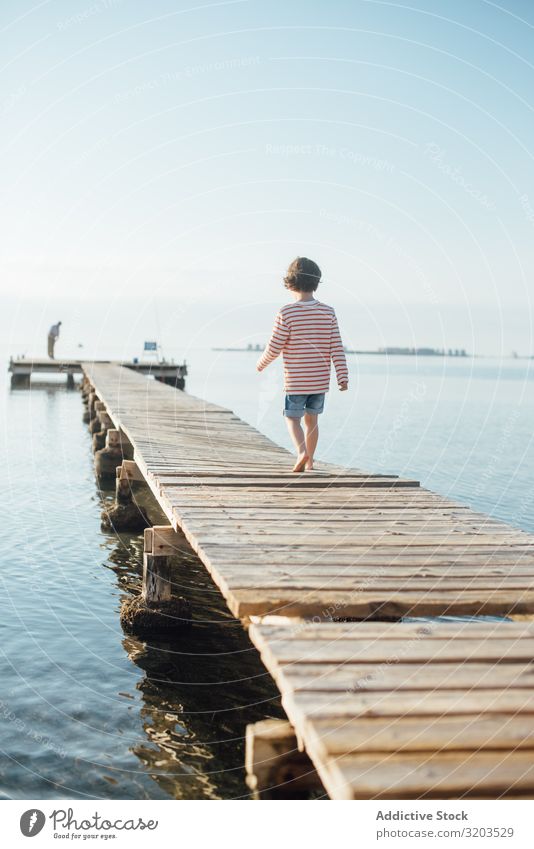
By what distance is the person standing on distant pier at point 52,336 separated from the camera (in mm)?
46031

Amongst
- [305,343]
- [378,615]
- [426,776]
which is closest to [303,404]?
[305,343]

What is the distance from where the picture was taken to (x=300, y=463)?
9211 millimetres

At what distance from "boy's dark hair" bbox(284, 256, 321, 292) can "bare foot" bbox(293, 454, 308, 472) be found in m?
1.75

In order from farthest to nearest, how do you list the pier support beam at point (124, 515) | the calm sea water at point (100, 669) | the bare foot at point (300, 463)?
the pier support beam at point (124, 515) < the bare foot at point (300, 463) < the calm sea water at point (100, 669)

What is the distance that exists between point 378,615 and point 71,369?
1654 inches

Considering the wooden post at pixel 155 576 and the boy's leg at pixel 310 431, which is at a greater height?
the boy's leg at pixel 310 431

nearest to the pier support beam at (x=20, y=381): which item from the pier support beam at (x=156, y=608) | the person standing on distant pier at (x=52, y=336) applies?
the person standing on distant pier at (x=52, y=336)

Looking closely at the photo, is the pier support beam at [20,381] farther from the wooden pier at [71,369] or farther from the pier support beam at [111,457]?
the pier support beam at [111,457]

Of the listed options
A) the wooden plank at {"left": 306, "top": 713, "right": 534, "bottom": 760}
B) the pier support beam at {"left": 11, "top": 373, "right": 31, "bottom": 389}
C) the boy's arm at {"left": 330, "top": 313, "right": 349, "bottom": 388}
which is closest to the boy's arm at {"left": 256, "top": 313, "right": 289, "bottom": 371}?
the boy's arm at {"left": 330, "top": 313, "right": 349, "bottom": 388}

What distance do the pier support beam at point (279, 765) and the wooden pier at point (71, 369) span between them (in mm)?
37562

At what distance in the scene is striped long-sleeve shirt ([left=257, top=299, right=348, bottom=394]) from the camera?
8.70 metres

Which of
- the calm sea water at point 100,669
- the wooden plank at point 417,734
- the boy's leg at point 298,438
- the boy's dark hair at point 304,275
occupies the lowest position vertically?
the calm sea water at point 100,669
